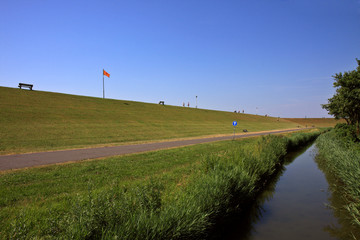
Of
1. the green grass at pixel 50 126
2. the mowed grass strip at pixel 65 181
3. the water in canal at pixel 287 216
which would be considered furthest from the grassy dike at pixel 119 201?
the green grass at pixel 50 126

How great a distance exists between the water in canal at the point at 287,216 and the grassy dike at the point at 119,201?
0.66 m

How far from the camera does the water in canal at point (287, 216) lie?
6.17 m

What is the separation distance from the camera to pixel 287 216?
7.43m

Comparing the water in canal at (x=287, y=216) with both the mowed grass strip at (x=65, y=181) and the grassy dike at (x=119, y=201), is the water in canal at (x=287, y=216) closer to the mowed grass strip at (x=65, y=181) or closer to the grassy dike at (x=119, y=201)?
the grassy dike at (x=119, y=201)

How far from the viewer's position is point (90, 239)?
10.5 ft

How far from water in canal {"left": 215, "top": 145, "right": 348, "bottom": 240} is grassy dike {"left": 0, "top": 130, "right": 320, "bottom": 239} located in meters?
0.66

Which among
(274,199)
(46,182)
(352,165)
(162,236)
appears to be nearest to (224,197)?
(162,236)

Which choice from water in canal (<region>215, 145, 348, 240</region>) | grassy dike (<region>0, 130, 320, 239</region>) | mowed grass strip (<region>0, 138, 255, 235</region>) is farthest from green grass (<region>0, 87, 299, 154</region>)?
water in canal (<region>215, 145, 348, 240</region>)

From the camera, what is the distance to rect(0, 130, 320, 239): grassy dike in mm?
3439

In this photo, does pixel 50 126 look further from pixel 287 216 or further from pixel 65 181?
pixel 287 216

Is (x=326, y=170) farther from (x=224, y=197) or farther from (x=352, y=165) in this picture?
(x=224, y=197)

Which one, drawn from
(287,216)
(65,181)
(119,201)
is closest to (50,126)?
Result: (65,181)

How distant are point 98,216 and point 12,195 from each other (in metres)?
5.20

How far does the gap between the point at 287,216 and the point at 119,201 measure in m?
6.15
